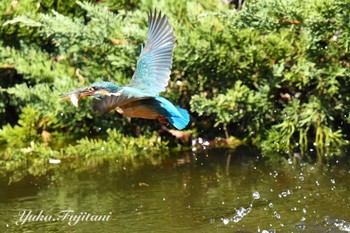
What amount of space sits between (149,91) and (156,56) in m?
0.39

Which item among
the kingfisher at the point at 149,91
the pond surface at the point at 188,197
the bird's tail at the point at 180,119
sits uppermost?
the kingfisher at the point at 149,91

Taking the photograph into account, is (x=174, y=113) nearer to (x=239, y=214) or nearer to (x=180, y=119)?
(x=180, y=119)

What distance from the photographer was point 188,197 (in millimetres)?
4461

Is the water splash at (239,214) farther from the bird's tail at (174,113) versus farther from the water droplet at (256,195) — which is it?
the bird's tail at (174,113)

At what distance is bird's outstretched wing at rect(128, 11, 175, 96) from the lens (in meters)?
4.07

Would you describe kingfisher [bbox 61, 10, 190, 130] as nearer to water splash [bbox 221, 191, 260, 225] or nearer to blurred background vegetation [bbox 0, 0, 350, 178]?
water splash [bbox 221, 191, 260, 225]

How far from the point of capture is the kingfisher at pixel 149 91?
3.62 metres

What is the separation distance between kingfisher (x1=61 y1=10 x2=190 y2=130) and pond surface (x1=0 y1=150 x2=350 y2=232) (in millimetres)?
546

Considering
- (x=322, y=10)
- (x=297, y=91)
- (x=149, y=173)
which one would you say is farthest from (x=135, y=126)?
(x=322, y=10)

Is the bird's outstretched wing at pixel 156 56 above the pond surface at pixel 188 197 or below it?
above

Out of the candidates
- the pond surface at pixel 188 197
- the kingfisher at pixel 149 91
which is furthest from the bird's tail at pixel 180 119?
the pond surface at pixel 188 197

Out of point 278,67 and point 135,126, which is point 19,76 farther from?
point 278,67

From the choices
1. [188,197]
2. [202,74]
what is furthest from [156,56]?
[202,74]

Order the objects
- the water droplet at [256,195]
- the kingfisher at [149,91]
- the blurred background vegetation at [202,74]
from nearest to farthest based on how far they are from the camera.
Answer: the kingfisher at [149,91]
the water droplet at [256,195]
the blurred background vegetation at [202,74]
